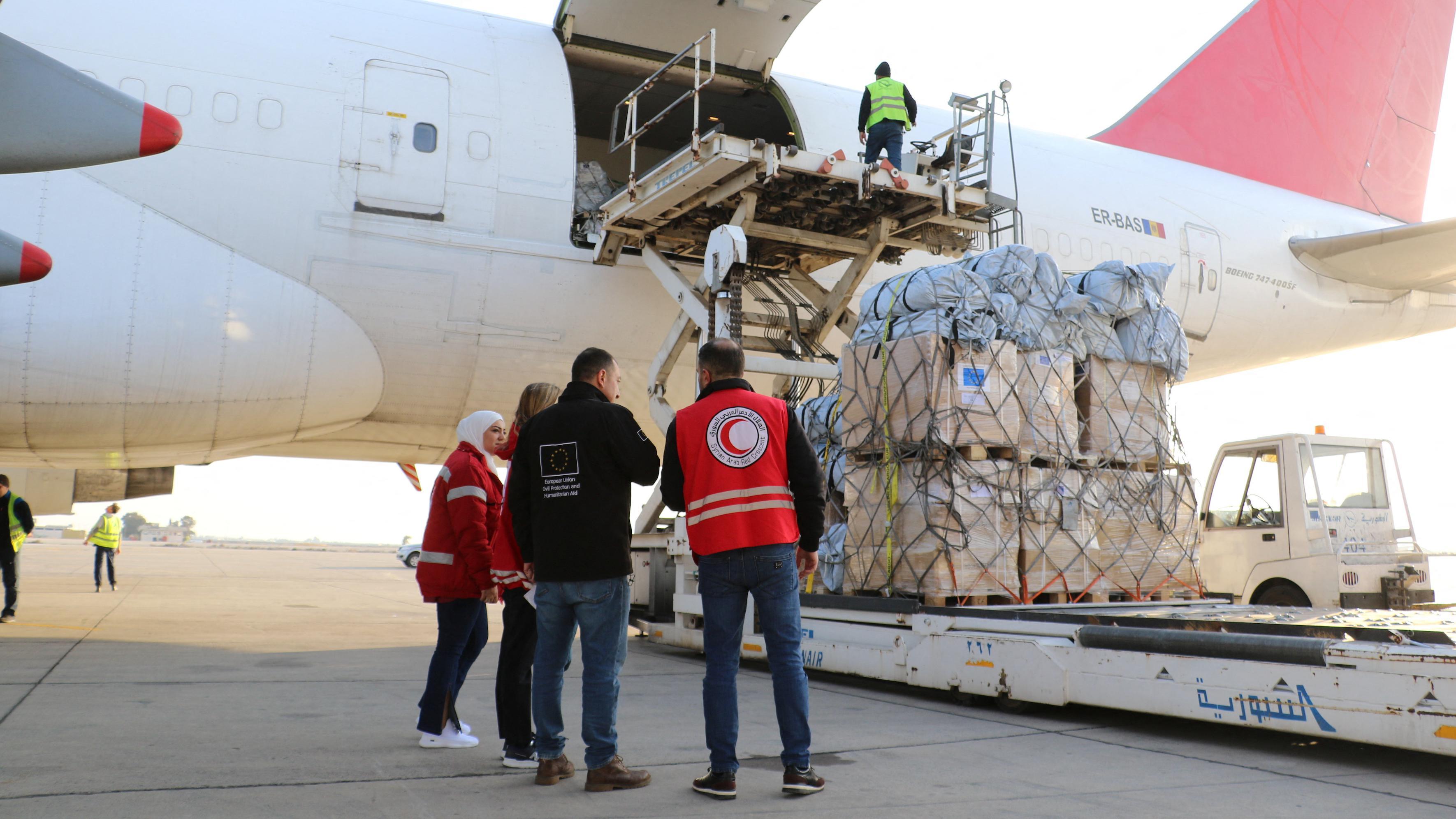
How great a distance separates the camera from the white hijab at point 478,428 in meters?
4.58

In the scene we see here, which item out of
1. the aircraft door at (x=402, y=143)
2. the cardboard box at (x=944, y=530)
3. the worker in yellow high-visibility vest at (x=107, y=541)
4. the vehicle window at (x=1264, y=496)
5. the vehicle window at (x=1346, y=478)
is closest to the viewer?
the cardboard box at (x=944, y=530)

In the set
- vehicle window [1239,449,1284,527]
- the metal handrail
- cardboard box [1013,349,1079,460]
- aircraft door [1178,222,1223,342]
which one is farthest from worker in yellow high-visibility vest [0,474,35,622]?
aircraft door [1178,222,1223,342]

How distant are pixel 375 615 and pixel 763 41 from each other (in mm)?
8228

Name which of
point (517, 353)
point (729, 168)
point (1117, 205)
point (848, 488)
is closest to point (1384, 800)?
point (848, 488)

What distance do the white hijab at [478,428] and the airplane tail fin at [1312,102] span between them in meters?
12.7

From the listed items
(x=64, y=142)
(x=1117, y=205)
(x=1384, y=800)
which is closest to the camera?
(x=64, y=142)

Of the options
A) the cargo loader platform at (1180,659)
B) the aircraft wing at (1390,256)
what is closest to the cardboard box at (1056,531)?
the cargo loader platform at (1180,659)

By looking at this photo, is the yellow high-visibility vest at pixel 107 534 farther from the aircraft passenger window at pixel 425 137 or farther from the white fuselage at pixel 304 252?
the aircraft passenger window at pixel 425 137

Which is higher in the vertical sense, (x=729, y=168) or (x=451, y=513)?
(x=729, y=168)

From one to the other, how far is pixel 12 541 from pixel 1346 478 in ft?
42.9

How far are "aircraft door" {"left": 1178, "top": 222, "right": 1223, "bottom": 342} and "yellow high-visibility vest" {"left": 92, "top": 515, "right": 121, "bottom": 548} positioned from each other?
16.2 meters

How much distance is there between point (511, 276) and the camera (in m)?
8.71

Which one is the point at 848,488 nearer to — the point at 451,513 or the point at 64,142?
the point at 451,513

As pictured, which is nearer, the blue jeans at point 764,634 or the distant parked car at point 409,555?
the blue jeans at point 764,634
